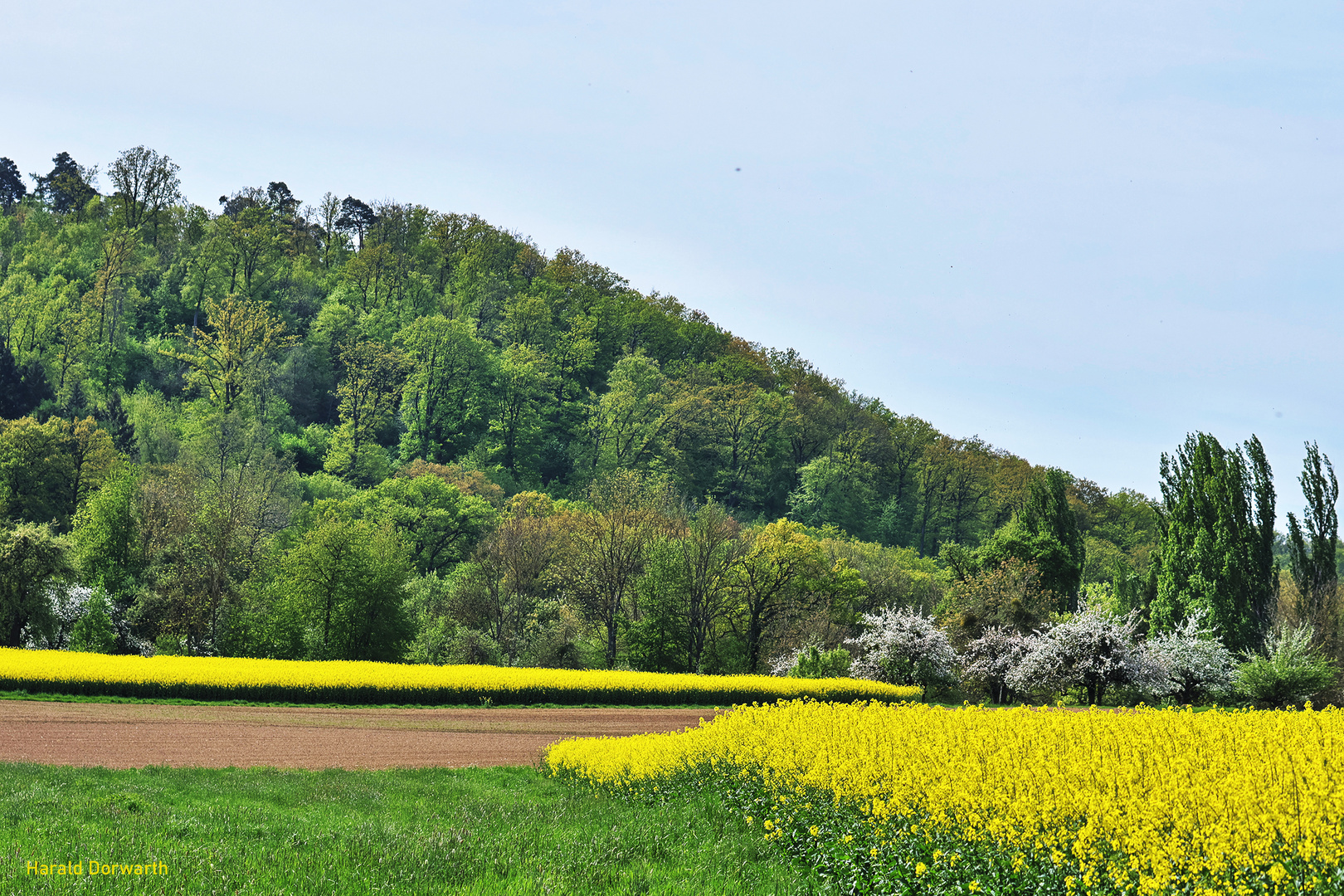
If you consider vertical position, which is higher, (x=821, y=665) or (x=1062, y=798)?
(x=1062, y=798)

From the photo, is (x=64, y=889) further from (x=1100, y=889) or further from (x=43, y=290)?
(x=43, y=290)

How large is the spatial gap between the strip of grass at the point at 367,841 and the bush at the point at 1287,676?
25.2 m

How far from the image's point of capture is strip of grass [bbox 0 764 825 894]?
25.1 feet

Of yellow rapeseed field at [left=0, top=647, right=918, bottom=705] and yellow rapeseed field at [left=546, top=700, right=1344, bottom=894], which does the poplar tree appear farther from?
yellow rapeseed field at [left=546, top=700, right=1344, bottom=894]

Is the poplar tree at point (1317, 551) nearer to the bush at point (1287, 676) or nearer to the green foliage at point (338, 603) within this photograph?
the bush at point (1287, 676)

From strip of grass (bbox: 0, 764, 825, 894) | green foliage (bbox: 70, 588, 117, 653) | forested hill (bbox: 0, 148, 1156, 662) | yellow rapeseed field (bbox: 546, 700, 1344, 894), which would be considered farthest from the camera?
forested hill (bbox: 0, 148, 1156, 662)

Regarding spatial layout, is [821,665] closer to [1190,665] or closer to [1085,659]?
[1085,659]

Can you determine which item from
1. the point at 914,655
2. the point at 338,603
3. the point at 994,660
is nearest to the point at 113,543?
the point at 338,603

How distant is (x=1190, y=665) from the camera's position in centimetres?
3550

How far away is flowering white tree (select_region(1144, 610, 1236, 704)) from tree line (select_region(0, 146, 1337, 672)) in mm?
4108

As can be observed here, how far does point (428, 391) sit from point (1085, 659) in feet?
248

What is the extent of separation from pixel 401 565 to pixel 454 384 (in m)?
55.4

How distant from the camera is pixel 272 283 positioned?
109000mm

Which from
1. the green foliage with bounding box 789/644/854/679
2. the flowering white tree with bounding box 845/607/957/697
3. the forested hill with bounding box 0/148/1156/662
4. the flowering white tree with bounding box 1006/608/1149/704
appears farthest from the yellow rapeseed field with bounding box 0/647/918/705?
the forested hill with bounding box 0/148/1156/662
